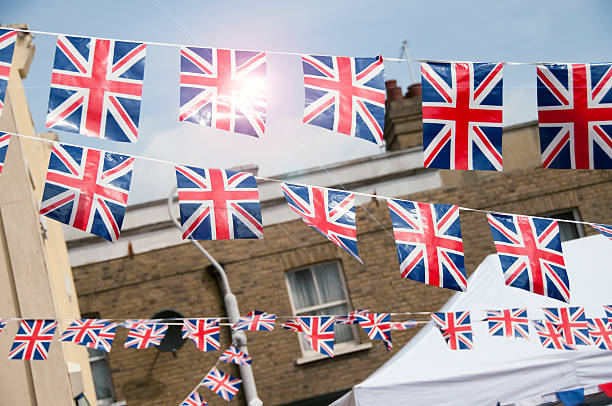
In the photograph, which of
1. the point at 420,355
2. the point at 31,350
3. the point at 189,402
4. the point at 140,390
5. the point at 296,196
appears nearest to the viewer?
the point at 296,196

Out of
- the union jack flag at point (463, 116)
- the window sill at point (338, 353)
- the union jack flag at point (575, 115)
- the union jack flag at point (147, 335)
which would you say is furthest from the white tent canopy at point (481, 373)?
the window sill at point (338, 353)

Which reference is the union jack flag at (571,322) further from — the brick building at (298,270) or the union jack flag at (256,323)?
the brick building at (298,270)

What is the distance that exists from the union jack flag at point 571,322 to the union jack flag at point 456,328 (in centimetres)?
91

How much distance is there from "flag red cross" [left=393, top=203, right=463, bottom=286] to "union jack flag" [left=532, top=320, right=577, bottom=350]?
195cm

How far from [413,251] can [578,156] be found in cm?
148

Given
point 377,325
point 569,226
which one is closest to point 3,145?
point 377,325

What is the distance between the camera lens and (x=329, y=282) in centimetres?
1126

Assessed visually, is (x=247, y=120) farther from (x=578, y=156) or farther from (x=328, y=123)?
(x=578, y=156)

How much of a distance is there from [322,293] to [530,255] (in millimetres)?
6326

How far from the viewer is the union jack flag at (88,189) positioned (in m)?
4.41

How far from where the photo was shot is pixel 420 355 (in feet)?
21.8

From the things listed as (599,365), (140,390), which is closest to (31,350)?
(140,390)

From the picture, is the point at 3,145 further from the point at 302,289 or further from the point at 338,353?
the point at 338,353

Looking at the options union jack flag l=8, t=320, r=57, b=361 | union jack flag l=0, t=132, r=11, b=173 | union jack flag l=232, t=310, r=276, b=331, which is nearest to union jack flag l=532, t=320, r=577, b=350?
union jack flag l=232, t=310, r=276, b=331
